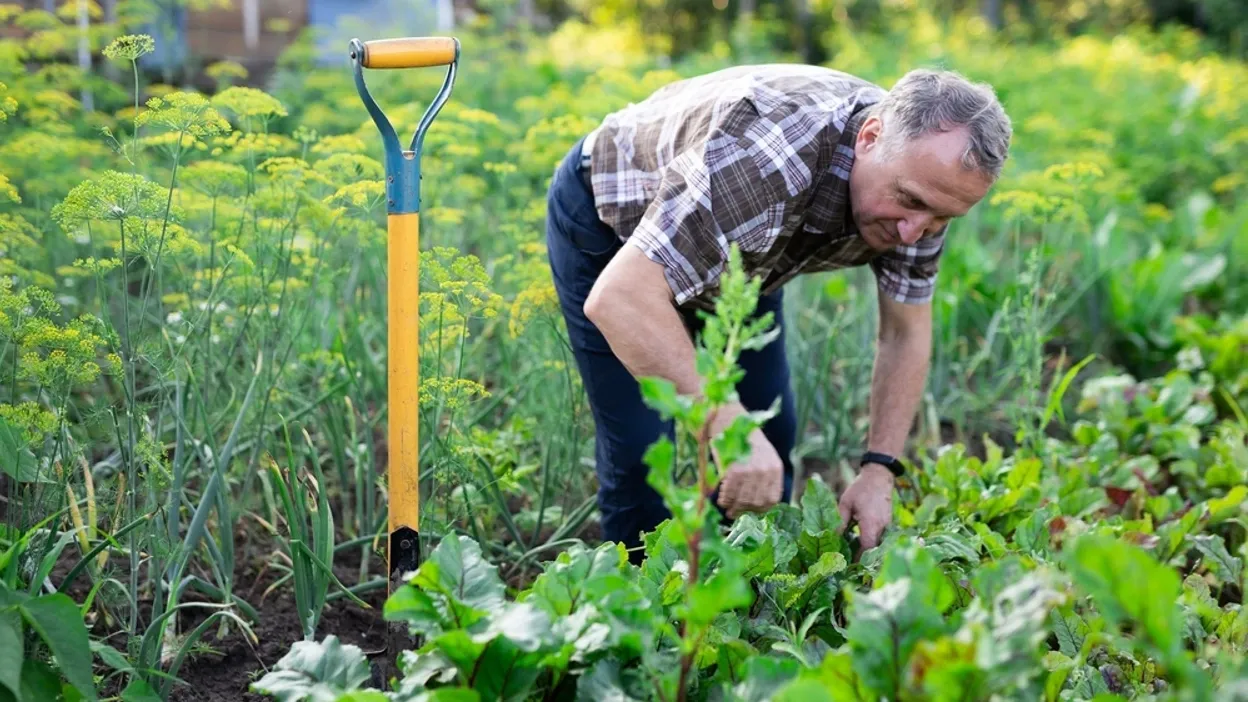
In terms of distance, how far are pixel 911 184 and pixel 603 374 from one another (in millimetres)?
788

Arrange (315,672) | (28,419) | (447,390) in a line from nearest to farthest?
1. (315,672)
2. (28,419)
3. (447,390)

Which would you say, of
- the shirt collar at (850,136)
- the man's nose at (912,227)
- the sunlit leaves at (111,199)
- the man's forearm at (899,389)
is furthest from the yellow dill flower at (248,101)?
the man's forearm at (899,389)

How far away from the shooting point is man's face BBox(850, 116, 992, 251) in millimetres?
1925

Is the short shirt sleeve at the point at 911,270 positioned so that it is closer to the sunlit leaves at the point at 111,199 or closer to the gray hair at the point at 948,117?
the gray hair at the point at 948,117

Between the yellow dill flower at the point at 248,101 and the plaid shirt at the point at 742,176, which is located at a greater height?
the yellow dill flower at the point at 248,101

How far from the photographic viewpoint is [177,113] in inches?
77.0

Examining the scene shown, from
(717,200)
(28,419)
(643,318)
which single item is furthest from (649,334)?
(28,419)

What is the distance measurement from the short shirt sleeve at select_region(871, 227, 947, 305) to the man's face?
0.90 feet

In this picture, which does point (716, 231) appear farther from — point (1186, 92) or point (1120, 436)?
point (1186, 92)

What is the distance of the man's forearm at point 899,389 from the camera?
2.51m

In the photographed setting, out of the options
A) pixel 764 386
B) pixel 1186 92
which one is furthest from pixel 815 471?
pixel 1186 92

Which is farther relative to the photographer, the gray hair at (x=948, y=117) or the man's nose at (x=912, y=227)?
the man's nose at (x=912, y=227)

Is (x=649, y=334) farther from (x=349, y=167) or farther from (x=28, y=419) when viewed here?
(x=28, y=419)

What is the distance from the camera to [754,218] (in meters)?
1.98
